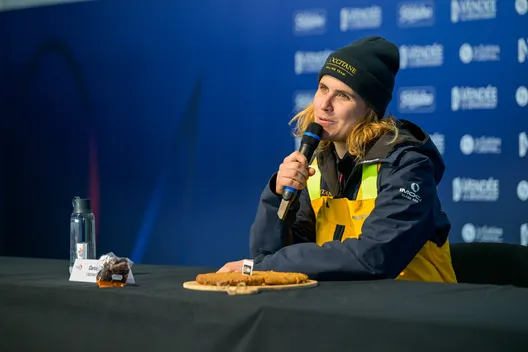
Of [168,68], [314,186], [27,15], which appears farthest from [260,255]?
[27,15]

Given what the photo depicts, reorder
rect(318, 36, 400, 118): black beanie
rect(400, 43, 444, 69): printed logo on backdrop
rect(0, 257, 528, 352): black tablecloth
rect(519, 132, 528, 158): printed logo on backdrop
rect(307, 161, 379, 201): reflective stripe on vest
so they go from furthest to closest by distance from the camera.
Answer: rect(400, 43, 444, 69): printed logo on backdrop
rect(519, 132, 528, 158): printed logo on backdrop
rect(318, 36, 400, 118): black beanie
rect(307, 161, 379, 201): reflective stripe on vest
rect(0, 257, 528, 352): black tablecloth

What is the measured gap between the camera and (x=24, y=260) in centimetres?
212

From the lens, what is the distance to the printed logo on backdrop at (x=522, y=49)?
2996mm

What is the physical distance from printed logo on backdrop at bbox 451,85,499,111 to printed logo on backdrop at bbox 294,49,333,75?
1.96 feet

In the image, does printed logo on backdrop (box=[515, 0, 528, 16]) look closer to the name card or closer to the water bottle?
the water bottle

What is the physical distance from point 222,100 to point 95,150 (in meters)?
0.85

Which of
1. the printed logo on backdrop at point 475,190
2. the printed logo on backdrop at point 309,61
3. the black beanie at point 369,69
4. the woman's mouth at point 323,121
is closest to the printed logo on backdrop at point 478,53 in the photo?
the printed logo on backdrop at point 475,190

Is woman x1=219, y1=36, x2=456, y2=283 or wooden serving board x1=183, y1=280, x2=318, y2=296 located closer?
wooden serving board x1=183, y1=280, x2=318, y2=296

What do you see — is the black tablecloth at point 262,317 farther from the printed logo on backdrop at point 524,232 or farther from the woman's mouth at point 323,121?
the printed logo on backdrop at point 524,232

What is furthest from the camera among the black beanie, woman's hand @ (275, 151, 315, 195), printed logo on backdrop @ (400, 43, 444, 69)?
printed logo on backdrop @ (400, 43, 444, 69)

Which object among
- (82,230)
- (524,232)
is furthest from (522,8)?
(82,230)

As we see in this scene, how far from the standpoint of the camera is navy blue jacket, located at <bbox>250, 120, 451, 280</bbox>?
1.56 m

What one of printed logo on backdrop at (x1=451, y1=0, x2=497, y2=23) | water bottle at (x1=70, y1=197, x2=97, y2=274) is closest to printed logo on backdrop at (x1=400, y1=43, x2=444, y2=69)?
printed logo on backdrop at (x1=451, y1=0, x2=497, y2=23)

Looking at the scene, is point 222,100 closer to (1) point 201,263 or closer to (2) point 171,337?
(1) point 201,263
